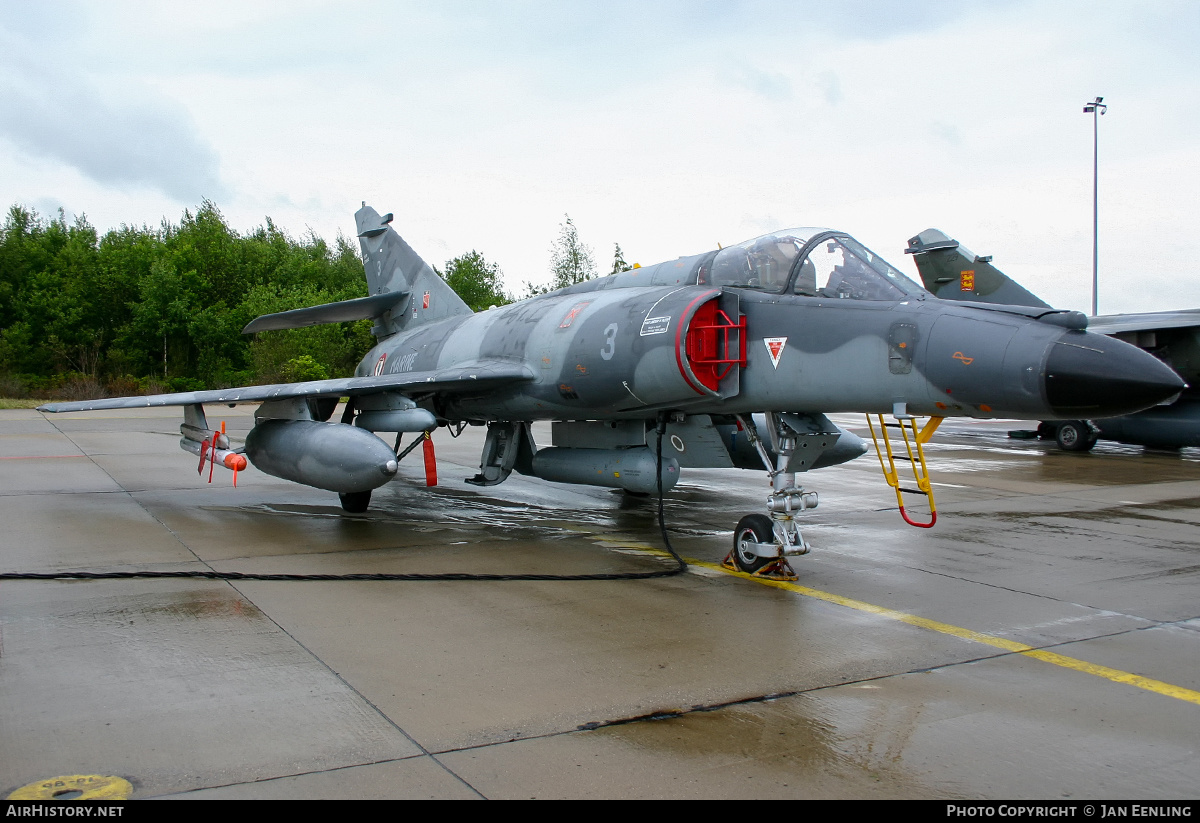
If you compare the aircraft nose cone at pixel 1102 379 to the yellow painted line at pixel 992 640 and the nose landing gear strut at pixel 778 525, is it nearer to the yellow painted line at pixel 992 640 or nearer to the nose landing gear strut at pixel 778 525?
the yellow painted line at pixel 992 640

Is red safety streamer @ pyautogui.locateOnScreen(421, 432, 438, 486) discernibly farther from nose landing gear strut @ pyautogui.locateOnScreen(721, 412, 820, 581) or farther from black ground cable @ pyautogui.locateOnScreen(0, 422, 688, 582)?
nose landing gear strut @ pyautogui.locateOnScreen(721, 412, 820, 581)

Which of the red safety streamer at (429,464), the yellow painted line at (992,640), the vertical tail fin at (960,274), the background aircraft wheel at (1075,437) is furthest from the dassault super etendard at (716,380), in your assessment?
the background aircraft wheel at (1075,437)

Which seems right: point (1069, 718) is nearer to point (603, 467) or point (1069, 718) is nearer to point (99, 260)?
point (603, 467)

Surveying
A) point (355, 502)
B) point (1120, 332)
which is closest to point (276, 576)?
point (355, 502)

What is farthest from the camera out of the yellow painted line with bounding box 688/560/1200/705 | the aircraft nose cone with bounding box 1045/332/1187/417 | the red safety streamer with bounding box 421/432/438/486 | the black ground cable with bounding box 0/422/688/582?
the red safety streamer with bounding box 421/432/438/486

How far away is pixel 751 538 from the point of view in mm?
6445

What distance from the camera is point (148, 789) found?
2.97m

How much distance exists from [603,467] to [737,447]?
2.08 m

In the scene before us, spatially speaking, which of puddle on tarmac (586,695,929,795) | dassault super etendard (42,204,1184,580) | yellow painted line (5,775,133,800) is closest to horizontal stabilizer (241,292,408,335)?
dassault super etendard (42,204,1184,580)

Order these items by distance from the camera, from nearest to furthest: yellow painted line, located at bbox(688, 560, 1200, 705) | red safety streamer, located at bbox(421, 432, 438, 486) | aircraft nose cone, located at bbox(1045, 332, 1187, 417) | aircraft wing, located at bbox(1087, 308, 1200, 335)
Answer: yellow painted line, located at bbox(688, 560, 1200, 705), aircraft nose cone, located at bbox(1045, 332, 1187, 417), red safety streamer, located at bbox(421, 432, 438, 486), aircraft wing, located at bbox(1087, 308, 1200, 335)

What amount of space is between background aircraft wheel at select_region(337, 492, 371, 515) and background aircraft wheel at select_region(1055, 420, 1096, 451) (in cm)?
1367

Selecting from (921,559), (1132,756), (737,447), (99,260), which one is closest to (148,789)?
(1132,756)

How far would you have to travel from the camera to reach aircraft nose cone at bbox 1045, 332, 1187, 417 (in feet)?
15.5

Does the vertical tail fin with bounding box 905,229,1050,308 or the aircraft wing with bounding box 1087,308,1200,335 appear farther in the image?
the vertical tail fin with bounding box 905,229,1050,308
